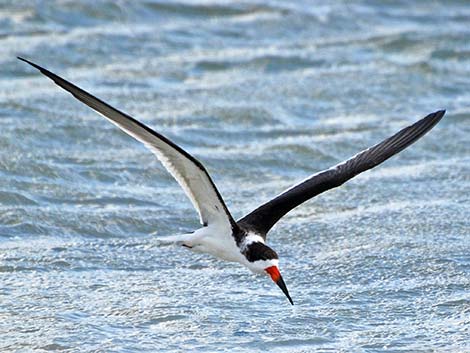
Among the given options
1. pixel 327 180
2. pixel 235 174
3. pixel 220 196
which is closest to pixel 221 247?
pixel 220 196

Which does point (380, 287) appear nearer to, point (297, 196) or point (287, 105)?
point (297, 196)

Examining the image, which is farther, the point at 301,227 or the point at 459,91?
the point at 459,91

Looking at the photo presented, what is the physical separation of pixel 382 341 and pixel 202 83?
17.8 feet

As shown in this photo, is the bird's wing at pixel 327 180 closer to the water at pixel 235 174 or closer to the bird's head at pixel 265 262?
the bird's head at pixel 265 262

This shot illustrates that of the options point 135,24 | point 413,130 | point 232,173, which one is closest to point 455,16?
point 135,24

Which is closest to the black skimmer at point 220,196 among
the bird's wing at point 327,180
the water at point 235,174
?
the bird's wing at point 327,180

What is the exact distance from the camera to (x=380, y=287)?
698 cm

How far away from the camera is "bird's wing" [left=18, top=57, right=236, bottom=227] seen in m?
5.31

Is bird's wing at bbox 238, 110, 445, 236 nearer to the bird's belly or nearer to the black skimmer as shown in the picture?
the black skimmer

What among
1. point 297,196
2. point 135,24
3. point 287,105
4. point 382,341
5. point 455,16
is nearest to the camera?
point 382,341

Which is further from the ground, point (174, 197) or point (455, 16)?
point (455, 16)

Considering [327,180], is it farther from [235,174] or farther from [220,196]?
[235,174]

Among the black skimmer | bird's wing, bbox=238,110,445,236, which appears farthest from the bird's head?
bird's wing, bbox=238,110,445,236

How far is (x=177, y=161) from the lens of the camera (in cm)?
595
